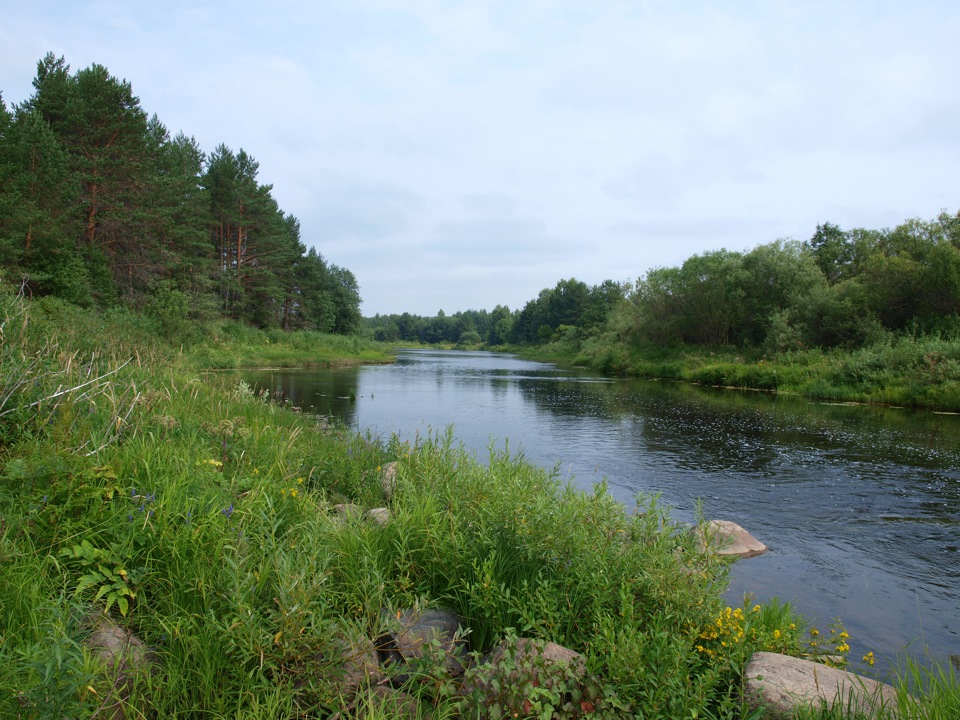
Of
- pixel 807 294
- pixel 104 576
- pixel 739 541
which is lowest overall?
pixel 739 541

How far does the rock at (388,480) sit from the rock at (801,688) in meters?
4.15

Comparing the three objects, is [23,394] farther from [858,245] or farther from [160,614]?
[858,245]

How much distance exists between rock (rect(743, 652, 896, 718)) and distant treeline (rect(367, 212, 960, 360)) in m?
28.6

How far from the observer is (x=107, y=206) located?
93.7 ft

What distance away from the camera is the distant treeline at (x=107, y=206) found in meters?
22.7

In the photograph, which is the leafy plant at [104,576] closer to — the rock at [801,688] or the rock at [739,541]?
the rock at [801,688]

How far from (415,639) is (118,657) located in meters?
1.66

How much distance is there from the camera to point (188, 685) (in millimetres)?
3295

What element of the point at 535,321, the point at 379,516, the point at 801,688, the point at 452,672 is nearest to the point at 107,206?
the point at 379,516

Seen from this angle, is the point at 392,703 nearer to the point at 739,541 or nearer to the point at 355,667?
the point at 355,667

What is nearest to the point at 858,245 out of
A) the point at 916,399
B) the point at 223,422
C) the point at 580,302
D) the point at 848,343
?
the point at 848,343

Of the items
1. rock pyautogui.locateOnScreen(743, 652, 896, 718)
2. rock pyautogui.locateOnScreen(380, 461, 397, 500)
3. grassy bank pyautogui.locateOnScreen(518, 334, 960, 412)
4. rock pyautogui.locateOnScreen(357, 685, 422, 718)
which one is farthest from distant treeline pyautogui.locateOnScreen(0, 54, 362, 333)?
grassy bank pyautogui.locateOnScreen(518, 334, 960, 412)

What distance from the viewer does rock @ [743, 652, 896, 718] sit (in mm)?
3436

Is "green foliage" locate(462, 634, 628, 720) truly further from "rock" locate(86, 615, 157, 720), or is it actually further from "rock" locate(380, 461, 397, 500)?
"rock" locate(380, 461, 397, 500)
